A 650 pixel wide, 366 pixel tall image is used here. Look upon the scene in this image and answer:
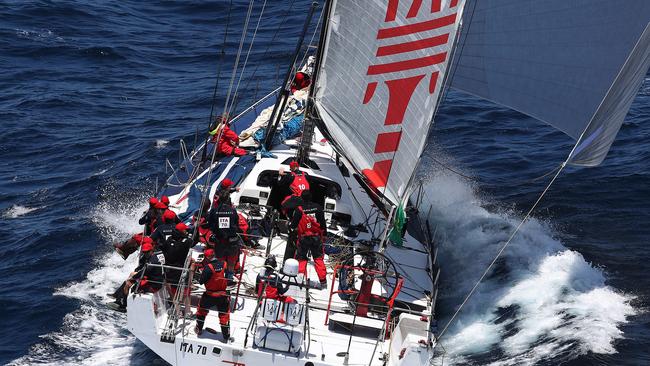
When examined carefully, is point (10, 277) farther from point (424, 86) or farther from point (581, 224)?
point (581, 224)

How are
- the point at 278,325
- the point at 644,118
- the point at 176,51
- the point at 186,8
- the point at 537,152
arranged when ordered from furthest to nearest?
the point at 186,8 < the point at 176,51 < the point at 644,118 < the point at 537,152 < the point at 278,325

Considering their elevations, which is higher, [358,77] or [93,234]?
[358,77]

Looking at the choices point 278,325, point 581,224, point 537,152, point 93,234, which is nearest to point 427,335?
point 278,325

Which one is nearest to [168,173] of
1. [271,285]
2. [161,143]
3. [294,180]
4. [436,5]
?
[161,143]

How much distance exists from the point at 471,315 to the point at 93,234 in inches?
306

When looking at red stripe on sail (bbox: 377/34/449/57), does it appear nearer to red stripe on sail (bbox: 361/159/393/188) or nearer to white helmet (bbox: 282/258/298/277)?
red stripe on sail (bbox: 361/159/393/188)

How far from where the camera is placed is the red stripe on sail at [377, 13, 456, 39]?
509 inches

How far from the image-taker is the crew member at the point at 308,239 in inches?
527

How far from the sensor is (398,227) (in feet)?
47.4

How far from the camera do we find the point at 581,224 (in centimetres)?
1819

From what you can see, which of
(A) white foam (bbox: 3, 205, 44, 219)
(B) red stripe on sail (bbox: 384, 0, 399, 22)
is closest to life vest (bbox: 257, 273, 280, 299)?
(B) red stripe on sail (bbox: 384, 0, 399, 22)

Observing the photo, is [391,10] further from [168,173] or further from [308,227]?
[168,173]

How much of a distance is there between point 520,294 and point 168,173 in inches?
337

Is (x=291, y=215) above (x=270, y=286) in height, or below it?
above
